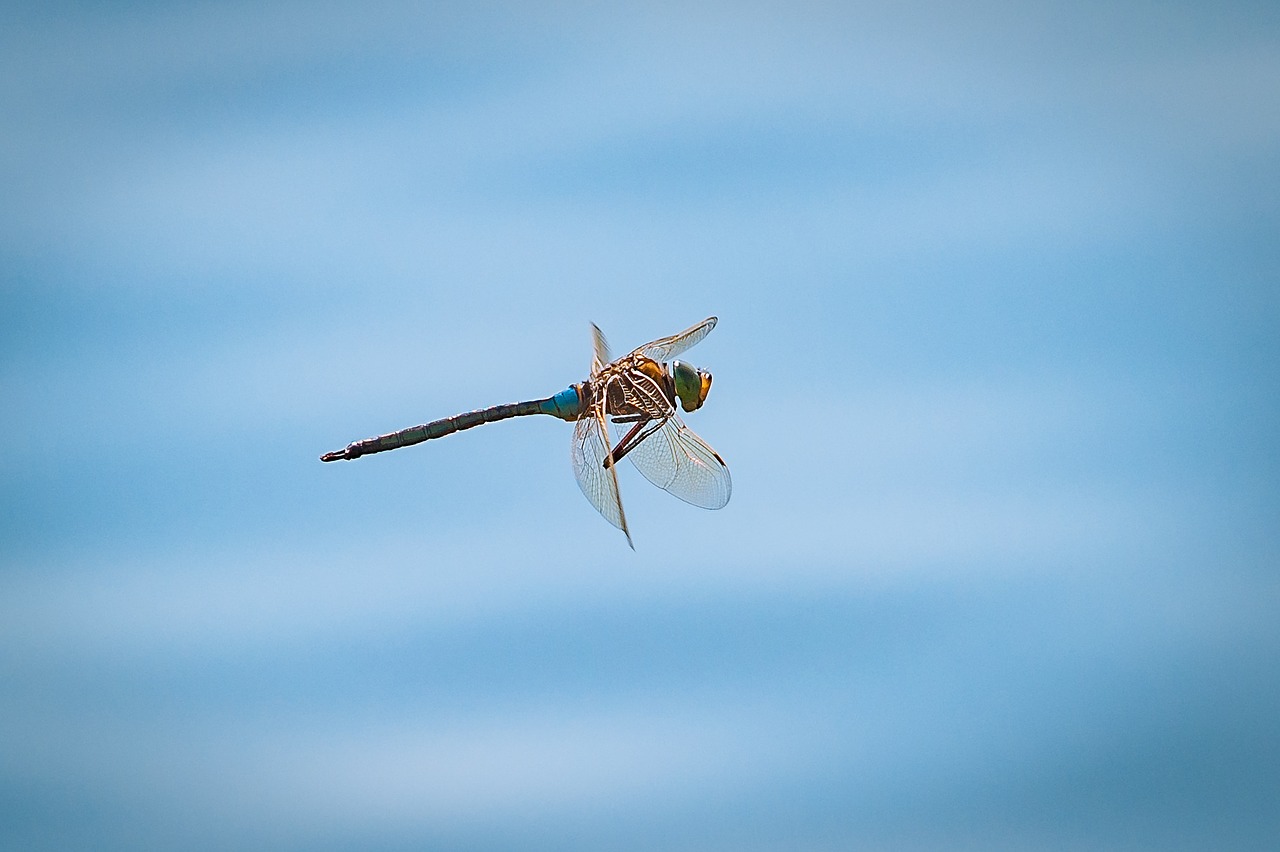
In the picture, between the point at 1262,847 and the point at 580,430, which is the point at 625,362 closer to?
the point at 580,430

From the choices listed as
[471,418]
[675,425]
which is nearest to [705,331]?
[675,425]

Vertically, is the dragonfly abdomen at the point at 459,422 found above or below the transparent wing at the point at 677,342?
below

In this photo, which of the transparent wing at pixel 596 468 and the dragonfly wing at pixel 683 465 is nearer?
the transparent wing at pixel 596 468

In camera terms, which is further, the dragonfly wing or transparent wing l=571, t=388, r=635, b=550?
the dragonfly wing

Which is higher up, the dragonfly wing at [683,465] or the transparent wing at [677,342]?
the transparent wing at [677,342]

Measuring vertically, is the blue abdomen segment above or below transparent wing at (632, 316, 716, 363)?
below

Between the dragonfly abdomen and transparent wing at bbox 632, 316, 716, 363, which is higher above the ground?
transparent wing at bbox 632, 316, 716, 363

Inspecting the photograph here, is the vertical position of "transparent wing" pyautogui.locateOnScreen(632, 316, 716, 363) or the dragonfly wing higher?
"transparent wing" pyautogui.locateOnScreen(632, 316, 716, 363)
